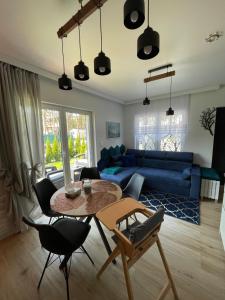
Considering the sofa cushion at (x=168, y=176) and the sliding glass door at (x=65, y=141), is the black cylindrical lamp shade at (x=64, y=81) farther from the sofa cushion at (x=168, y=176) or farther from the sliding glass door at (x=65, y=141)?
the sofa cushion at (x=168, y=176)

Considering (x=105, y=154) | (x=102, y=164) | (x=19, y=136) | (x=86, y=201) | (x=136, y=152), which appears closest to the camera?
(x=86, y=201)

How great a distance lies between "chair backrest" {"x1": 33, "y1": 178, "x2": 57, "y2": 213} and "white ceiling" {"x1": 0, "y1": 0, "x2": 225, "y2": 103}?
1.80 meters

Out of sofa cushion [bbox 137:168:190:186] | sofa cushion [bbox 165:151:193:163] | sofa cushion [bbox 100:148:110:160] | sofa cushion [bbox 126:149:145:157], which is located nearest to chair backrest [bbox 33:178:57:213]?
sofa cushion [bbox 100:148:110:160]

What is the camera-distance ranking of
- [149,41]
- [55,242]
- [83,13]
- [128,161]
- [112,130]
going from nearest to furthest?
[149,41], [83,13], [55,242], [128,161], [112,130]

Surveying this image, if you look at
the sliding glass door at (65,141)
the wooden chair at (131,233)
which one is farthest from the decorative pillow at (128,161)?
the wooden chair at (131,233)

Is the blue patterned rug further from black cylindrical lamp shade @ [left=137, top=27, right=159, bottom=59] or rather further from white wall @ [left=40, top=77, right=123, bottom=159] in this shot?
black cylindrical lamp shade @ [left=137, top=27, right=159, bottom=59]

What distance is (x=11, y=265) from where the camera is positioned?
161cm

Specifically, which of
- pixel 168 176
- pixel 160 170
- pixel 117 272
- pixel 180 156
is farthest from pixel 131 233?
pixel 180 156

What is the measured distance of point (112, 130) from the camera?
4.42m

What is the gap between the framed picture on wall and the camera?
13.9 ft

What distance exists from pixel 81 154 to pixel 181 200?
253cm

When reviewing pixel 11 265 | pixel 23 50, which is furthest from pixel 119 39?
pixel 11 265

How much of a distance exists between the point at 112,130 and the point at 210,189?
2944mm

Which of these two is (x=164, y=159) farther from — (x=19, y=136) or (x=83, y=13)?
(x=83, y=13)
